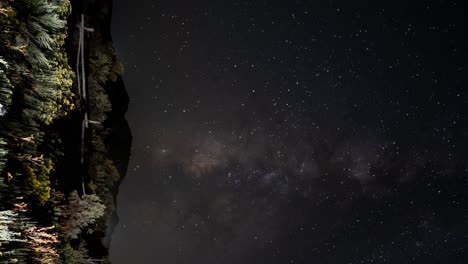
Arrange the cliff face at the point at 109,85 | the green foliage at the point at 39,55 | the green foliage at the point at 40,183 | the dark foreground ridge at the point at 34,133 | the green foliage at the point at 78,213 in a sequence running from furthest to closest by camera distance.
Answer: the cliff face at the point at 109,85, the green foliage at the point at 78,213, the green foliage at the point at 40,183, the green foliage at the point at 39,55, the dark foreground ridge at the point at 34,133

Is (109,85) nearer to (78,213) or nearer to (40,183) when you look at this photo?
(78,213)

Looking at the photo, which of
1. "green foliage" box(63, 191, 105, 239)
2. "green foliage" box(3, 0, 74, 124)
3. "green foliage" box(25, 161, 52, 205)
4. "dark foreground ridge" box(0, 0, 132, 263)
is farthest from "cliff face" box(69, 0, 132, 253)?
"green foliage" box(25, 161, 52, 205)

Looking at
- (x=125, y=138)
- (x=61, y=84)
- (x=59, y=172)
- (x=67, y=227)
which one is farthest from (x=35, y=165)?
(x=125, y=138)

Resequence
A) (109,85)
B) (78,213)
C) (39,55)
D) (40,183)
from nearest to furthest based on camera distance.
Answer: (39,55)
(40,183)
(78,213)
(109,85)

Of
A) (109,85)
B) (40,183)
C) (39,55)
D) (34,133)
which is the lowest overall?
(40,183)

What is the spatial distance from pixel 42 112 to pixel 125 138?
798cm

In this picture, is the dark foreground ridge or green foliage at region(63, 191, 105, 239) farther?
green foliage at region(63, 191, 105, 239)

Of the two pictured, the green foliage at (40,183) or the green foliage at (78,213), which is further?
the green foliage at (78,213)

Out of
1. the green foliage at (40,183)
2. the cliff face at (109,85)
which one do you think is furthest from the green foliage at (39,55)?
the cliff face at (109,85)

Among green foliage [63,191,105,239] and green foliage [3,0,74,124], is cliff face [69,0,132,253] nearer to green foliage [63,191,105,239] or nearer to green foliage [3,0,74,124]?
green foliage [63,191,105,239]

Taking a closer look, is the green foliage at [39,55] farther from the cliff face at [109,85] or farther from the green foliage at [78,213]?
the cliff face at [109,85]

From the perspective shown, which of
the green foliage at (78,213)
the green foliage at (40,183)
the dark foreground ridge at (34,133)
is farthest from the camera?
the green foliage at (78,213)

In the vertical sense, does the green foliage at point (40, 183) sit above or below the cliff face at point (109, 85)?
below

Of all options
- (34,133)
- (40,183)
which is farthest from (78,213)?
(34,133)
